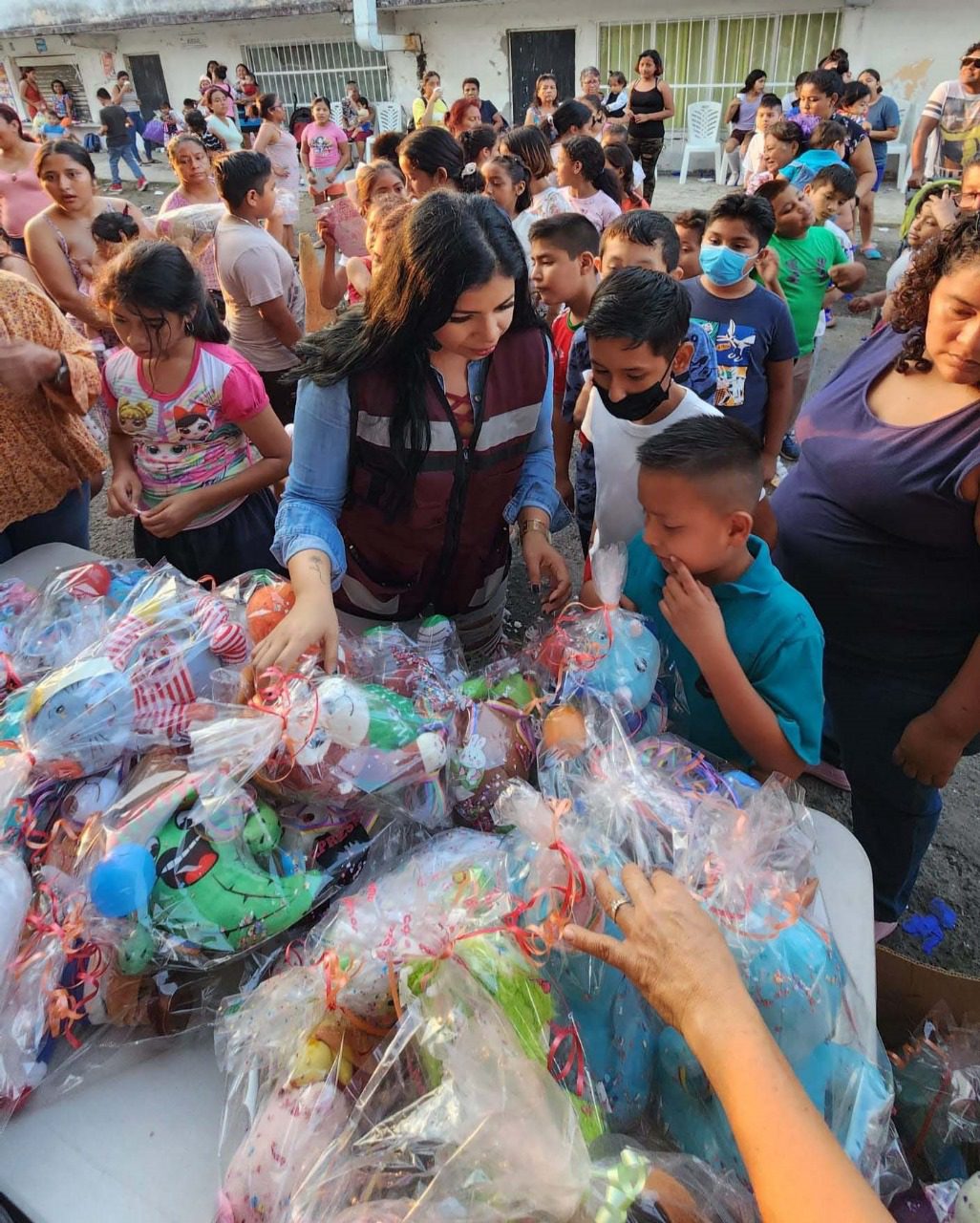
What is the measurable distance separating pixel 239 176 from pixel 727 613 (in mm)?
3467

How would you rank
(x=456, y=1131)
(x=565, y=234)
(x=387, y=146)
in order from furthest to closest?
(x=387, y=146) → (x=565, y=234) → (x=456, y=1131)

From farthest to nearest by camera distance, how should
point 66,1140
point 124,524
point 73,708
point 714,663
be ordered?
point 124,524
point 714,663
point 73,708
point 66,1140

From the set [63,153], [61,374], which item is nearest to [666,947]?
[61,374]

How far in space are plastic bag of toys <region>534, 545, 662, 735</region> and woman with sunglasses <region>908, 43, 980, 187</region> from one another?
7.22m

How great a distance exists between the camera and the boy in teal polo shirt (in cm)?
153

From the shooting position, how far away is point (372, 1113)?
98 centimetres

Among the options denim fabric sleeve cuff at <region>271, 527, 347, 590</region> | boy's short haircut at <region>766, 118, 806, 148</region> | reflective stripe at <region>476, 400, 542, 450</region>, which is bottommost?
denim fabric sleeve cuff at <region>271, 527, 347, 590</region>

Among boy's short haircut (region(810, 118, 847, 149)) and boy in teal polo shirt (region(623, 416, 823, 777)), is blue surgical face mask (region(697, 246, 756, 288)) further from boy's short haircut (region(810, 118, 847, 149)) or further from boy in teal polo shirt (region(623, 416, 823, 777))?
boy's short haircut (region(810, 118, 847, 149))

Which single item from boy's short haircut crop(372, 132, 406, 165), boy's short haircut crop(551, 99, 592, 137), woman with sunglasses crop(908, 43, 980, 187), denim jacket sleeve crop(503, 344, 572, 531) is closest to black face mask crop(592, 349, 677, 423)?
denim jacket sleeve crop(503, 344, 572, 531)

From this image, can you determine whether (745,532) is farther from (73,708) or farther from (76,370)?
(76,370)

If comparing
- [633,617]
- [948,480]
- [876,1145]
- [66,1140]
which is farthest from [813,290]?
[66,1140]

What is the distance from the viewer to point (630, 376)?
2.21 metres

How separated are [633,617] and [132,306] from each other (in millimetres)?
1815

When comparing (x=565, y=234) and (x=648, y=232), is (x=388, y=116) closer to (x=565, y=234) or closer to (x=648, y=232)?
(x=565, y=234)
